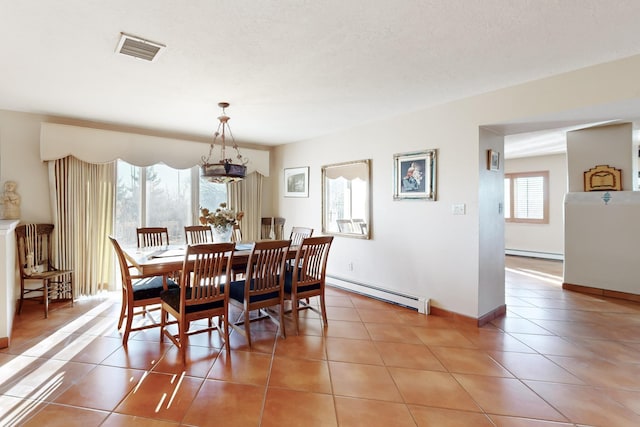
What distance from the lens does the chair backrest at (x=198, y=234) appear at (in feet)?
13.7

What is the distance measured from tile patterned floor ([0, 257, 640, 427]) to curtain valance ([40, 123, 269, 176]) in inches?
78.2

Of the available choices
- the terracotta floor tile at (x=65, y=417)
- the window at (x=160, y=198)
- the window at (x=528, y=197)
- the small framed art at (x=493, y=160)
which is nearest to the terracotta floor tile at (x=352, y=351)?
the terracotta floor tile at (x=65, y=417)

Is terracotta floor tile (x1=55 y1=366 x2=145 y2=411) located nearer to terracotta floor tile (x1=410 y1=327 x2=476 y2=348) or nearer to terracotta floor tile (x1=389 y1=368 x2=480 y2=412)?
terracotta floor tile (x1=389 y1=368 x2=480 y2=412)

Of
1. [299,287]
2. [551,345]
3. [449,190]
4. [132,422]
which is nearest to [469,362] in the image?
[551,345]

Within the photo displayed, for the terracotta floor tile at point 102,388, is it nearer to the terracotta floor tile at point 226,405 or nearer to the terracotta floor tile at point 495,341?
the terracotta floor tile at point 226,405

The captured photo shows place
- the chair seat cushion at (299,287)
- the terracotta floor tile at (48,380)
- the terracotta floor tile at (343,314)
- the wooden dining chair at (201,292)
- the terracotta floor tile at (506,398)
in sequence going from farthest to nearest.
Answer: the terracotta floor tile at (343,314)
the chair seat cushion at (299,287)
the wooden dining chair at (201,292)
the terracotta floor tile at (48,380)
the terracotta floor tile at (506,398)

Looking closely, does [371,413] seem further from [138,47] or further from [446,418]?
[138,47]

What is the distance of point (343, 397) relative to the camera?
2.04 meters

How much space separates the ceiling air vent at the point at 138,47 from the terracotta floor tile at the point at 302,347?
2543 millimetres

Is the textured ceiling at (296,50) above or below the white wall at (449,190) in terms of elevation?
above

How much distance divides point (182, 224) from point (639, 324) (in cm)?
599

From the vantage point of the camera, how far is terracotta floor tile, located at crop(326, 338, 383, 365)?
2.54m

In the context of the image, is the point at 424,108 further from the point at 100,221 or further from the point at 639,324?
the point at 100,221

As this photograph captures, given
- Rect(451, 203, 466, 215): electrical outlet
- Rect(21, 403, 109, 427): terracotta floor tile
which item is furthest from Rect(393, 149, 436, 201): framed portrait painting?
Rect(21, 403, 109, 427): terracotta floor tile
